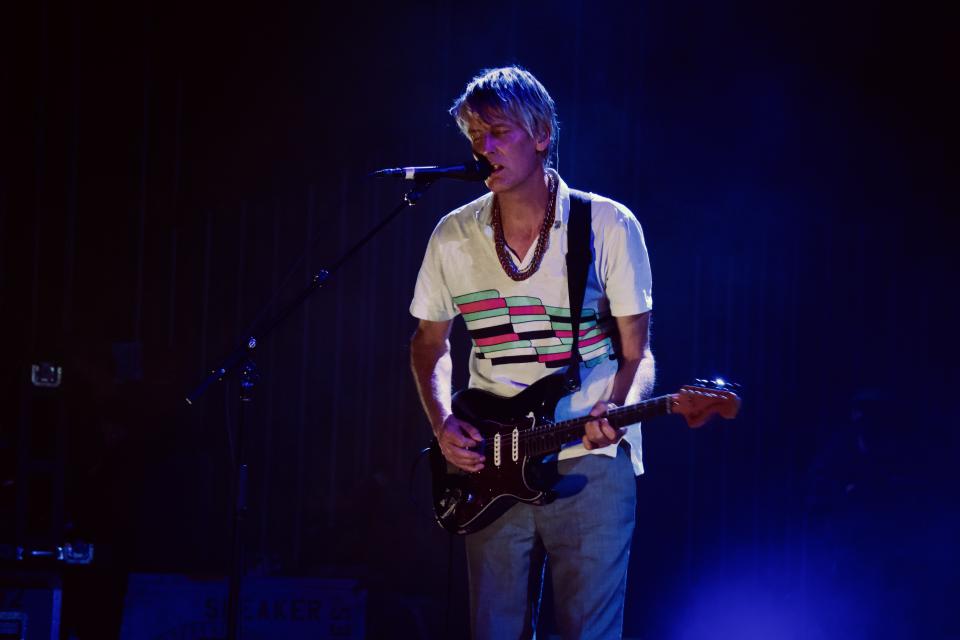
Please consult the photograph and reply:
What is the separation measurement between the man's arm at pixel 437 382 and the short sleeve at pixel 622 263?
59 centimetres

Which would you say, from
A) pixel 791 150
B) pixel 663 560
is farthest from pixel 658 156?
pixel 663 560

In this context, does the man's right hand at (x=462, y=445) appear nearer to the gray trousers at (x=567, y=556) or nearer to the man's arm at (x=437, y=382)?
the man's arm at (x=437, y=382)

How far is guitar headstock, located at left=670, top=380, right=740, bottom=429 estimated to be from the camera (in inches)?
90.7

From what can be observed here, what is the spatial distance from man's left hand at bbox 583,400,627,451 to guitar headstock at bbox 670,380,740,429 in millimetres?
183

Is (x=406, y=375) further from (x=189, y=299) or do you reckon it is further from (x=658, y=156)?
(x=658, y=156)

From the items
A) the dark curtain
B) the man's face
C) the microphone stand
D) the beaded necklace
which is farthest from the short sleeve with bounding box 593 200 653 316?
the dark curtain

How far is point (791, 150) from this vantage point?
5.39m

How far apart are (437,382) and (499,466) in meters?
0.50

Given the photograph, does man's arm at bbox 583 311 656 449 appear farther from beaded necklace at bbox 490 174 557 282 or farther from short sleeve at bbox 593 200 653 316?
beaded necklace at bbox 490 174 557 282

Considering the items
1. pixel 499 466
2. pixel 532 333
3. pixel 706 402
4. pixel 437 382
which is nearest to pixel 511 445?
pixel 499 466

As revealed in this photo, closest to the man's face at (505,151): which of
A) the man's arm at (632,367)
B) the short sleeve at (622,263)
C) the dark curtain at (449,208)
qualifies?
the short sleeve at (622,263)

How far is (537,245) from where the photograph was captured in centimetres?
279

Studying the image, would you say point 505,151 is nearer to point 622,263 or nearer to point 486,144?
point 486,144

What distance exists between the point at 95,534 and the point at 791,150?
4.54 meters
